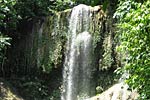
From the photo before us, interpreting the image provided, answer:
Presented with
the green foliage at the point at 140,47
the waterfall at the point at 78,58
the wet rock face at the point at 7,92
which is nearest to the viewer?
the green foliage at the point at 140,47

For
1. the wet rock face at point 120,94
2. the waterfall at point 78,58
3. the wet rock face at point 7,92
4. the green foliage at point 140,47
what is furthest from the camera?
the waterfall at point 78,58

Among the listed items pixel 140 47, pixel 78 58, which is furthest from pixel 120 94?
pixel 78 58

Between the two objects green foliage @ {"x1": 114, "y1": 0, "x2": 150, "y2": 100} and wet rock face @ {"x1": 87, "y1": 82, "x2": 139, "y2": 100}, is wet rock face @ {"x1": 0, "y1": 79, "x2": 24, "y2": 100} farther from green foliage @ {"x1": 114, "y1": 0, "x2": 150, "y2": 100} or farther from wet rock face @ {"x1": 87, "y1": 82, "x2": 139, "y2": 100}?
green foliage @ {"x1": 114, "y1": 0, "x2": 150, "y2": 100}

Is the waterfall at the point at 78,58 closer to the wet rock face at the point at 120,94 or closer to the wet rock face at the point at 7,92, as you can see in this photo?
the wet rock face at the point at 7,92

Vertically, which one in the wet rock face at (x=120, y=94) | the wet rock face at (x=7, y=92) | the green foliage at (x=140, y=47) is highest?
the green foliage at (x=140, y=47)

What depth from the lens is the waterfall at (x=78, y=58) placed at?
13.9 m

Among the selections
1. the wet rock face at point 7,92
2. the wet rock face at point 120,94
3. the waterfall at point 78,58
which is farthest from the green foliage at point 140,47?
the waterfall at point 78,58

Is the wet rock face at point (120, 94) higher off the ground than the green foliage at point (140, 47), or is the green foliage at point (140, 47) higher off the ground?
the green foliage at point (140, 47)

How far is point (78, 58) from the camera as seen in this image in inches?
557

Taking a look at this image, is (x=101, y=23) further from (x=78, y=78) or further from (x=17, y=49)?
(x=17, y=49)

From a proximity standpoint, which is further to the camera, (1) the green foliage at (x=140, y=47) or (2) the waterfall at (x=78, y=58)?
(2) the waterfall at (x=78, y=58)

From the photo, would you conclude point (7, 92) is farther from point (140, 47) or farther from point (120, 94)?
point (140, 47)

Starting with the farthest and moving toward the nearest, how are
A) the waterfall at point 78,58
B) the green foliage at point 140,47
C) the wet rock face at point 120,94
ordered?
the waterfall at point 78,58 < the wet rock face at point 120,94 < the green foliage at point 140,47

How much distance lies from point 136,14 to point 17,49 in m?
8.72
